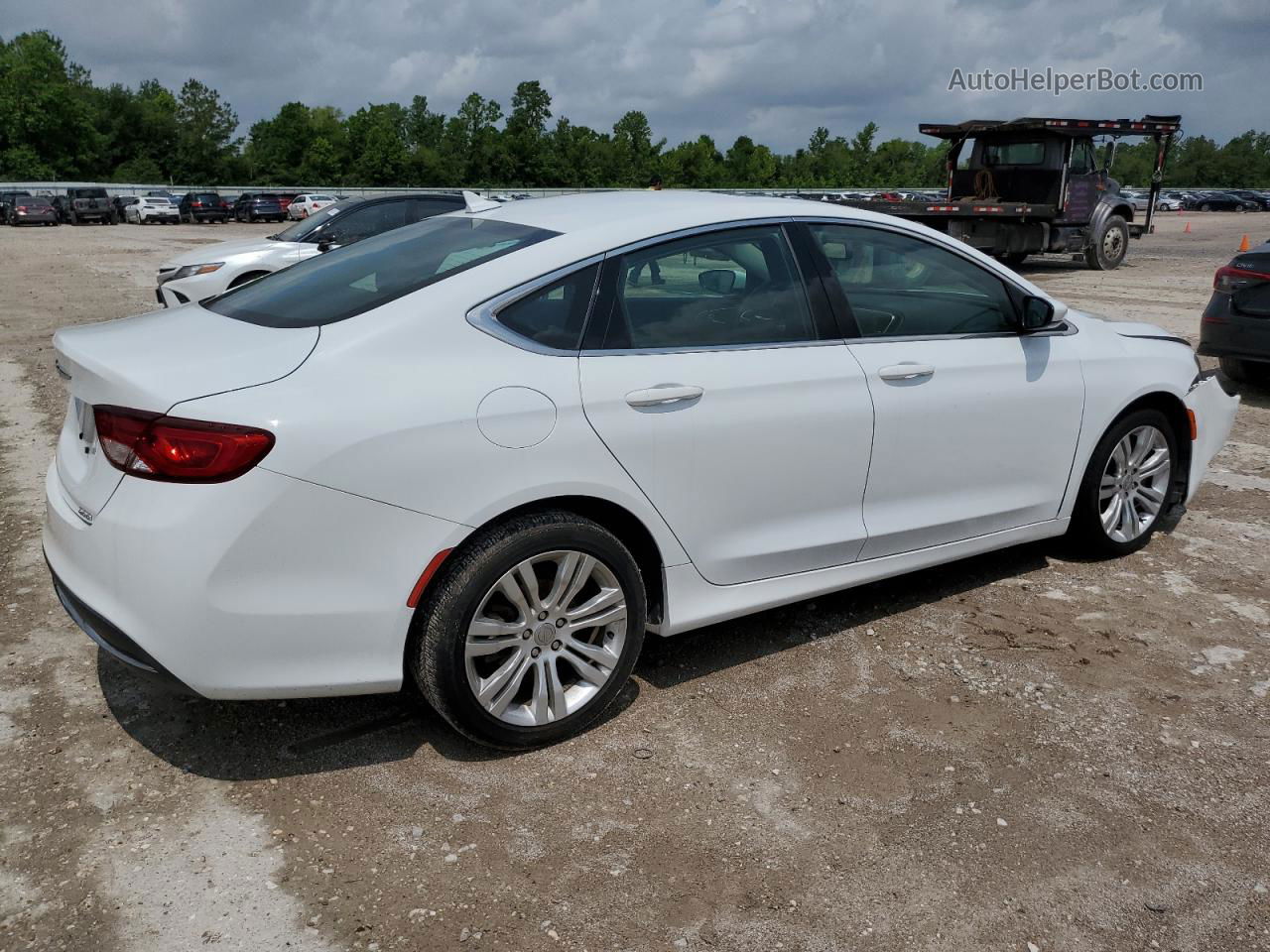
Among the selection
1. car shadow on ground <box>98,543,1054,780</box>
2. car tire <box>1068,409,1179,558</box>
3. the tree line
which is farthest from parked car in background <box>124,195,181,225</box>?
car tire <box>1068,409,1179,558</box>

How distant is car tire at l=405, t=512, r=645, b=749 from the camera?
3.02 meters

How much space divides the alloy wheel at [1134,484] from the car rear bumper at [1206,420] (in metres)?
0.19

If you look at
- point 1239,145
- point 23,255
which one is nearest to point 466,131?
point 23,255

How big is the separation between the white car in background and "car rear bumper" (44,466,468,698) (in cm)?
Answer: 4353

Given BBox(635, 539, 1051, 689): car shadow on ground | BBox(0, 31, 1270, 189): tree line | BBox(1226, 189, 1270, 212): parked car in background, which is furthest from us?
BBox(0, 31, 1270, 189): tree line

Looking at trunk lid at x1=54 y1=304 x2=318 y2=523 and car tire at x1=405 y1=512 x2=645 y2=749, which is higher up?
trunk lid at x1=54 y1=304 x2=318 y2=523

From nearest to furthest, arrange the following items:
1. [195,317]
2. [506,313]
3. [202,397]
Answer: [202,397] → [506,313] → [195,317]

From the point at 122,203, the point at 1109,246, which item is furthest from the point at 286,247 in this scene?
the point at 122,203

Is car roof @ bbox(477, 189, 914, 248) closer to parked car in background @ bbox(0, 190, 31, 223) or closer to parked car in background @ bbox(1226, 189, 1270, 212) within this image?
parked car in background @ bbox(0, 190, 31, 223)

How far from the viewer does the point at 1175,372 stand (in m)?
4.82

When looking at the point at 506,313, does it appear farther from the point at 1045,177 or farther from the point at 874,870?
the point at 1045,177

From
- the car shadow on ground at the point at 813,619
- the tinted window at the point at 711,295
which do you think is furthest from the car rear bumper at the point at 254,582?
the car shadow on ground at the point at 813,619

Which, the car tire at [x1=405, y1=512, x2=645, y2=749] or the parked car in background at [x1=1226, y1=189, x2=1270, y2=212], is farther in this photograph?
the parked car in background at [x1=1226, y1=189, x2=1270, y2=212]

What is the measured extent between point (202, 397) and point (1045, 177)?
19871mm
